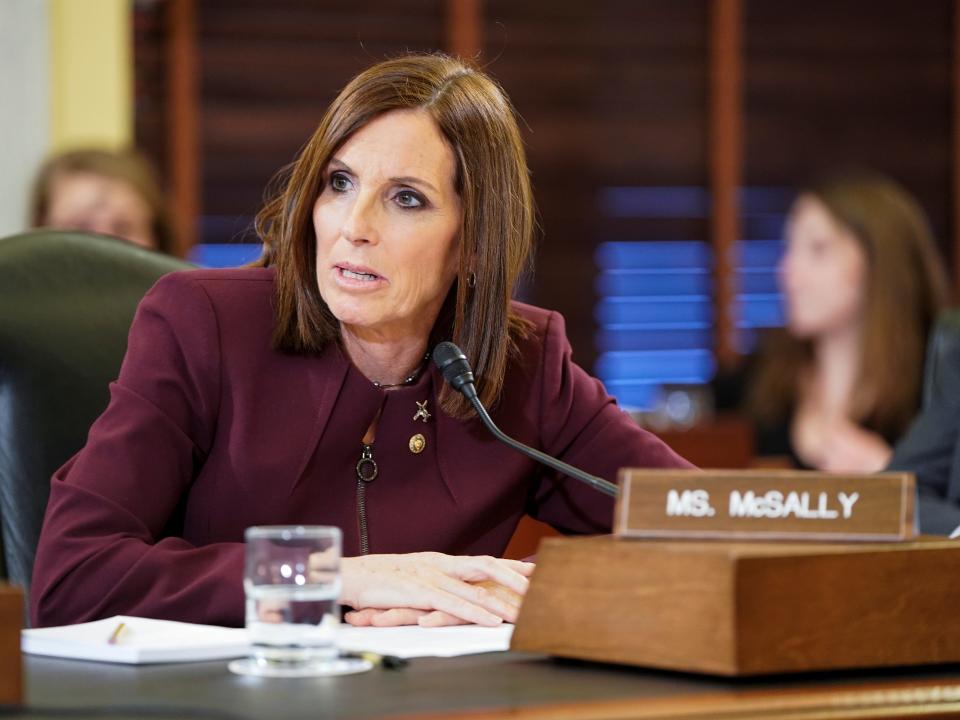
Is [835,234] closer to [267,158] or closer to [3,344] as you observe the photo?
[267,158]

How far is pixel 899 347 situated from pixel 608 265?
1.58m

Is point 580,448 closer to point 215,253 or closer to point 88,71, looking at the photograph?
point 88,71

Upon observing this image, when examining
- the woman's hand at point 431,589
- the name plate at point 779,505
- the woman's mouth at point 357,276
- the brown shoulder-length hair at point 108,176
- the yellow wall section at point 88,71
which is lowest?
the woman's hand at point 431,589

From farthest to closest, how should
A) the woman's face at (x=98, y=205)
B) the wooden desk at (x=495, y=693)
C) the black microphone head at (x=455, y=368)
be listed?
1. the woman's face at (x=98, y=205)
2. the black microphone head at (x=455, y=368)
3. the wooden desk at (x=495, y=693)

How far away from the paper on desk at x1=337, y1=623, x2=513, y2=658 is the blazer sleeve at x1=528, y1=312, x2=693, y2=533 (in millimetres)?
508

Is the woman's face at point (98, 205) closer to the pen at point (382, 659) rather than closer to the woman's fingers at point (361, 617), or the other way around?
the woman's fingers at point (361, 617)

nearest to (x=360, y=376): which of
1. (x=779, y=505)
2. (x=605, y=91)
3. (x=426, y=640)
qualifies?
(x=426, y=640)

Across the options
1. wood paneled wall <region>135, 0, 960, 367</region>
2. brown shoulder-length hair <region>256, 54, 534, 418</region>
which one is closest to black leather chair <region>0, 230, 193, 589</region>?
brown shoulder-length hair <region>256, 54, 534, 418</region>

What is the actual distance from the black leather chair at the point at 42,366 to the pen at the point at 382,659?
0.76 metres

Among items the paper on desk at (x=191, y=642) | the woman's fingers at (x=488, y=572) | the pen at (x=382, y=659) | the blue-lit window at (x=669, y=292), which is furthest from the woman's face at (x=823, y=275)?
the pen at (x=382, y=659)

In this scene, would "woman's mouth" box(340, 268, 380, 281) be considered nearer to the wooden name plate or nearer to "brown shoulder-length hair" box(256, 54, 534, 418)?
"brown shoulder-length hair" box(256, 54, 534, 418)

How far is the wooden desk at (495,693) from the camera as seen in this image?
110 cm

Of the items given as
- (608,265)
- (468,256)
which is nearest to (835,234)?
(608,265)

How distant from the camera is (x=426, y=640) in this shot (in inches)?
58.6
